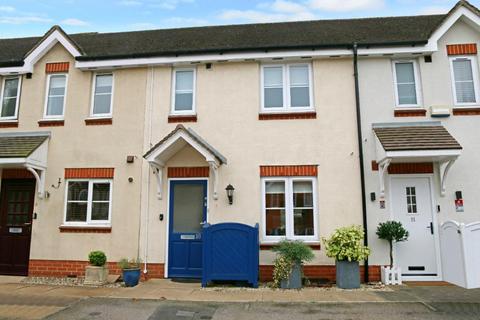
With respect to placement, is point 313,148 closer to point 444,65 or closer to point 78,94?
point 444,65

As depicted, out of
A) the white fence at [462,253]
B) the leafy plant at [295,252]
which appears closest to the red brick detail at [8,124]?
the leafy plant at [295,252]

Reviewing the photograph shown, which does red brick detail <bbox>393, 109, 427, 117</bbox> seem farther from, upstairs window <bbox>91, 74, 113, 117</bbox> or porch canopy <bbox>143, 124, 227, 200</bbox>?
upstairs window <bbox>91, 74, 113, 117</bbox>

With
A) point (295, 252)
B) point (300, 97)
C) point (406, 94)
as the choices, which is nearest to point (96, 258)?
point (295, 252)

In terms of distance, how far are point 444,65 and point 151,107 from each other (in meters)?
7.87

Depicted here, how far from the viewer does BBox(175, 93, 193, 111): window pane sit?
10484 millimetres

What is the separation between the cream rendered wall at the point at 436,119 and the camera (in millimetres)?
9234

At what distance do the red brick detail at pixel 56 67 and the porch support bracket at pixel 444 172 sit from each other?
10495 millimetres

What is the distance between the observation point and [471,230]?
776 cm

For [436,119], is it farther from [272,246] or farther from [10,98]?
[10,98]

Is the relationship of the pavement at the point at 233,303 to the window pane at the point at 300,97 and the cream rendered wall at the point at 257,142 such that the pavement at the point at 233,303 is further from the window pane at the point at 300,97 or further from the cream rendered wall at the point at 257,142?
the window pane at the point at 300,97

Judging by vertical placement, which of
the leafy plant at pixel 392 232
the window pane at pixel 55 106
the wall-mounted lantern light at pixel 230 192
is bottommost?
the leafy plant at pixel 392 232

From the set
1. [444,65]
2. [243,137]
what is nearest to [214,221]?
[243,137]

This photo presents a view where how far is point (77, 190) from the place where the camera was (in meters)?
10.4

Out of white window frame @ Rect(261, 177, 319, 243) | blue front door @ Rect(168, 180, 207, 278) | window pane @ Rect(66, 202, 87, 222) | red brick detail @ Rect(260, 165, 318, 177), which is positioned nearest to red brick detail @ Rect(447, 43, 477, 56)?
red brick detail @ Rect(260, 165, 318, 177)
